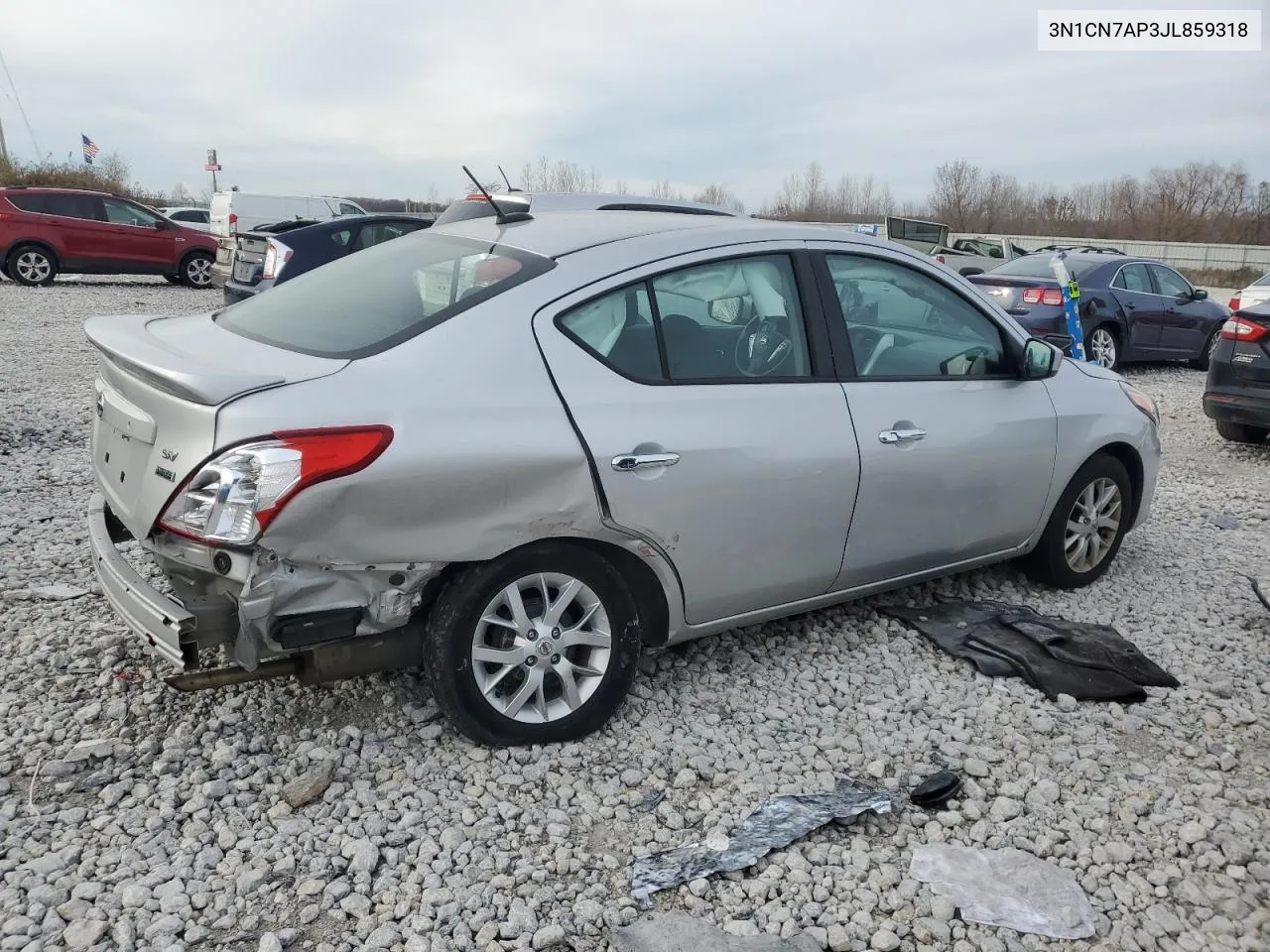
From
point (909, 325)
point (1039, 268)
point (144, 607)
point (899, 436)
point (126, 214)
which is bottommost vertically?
point (144, 607)

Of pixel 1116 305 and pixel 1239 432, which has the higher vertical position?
pixel 1116 305

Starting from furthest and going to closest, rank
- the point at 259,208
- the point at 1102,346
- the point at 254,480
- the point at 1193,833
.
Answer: the point at 259,208, the point at 1102,346, the point at 1193,833, the point at 254,480

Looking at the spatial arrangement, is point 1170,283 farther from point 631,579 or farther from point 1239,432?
point 631,579

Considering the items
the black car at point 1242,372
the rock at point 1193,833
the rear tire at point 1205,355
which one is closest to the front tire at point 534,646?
the rock at point 1193,833

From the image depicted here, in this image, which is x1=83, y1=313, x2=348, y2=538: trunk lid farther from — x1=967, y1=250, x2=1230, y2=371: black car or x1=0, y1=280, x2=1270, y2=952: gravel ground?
x1=967, y1=250, x2=1230, y2=371: black car

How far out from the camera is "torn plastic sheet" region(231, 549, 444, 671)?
2746 millimetres

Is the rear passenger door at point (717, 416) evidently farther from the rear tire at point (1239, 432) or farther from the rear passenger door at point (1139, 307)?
the rear passenger door at point (1139, 307)

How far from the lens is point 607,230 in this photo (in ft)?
12.1

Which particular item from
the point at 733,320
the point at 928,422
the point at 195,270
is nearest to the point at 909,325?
the point at 928,422

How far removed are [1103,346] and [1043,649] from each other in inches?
368

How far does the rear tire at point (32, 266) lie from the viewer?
1694 centimetres

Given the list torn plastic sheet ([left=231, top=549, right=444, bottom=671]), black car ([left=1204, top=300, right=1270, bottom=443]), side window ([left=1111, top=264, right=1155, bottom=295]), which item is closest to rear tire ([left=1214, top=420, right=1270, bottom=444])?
black car ([left=1204, top=300, right=1270, bottom=443])

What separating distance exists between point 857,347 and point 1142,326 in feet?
33.9

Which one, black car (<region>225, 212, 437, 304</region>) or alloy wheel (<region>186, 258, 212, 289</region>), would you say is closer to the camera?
black car (<region>225, 212, 437, 304</region>)
